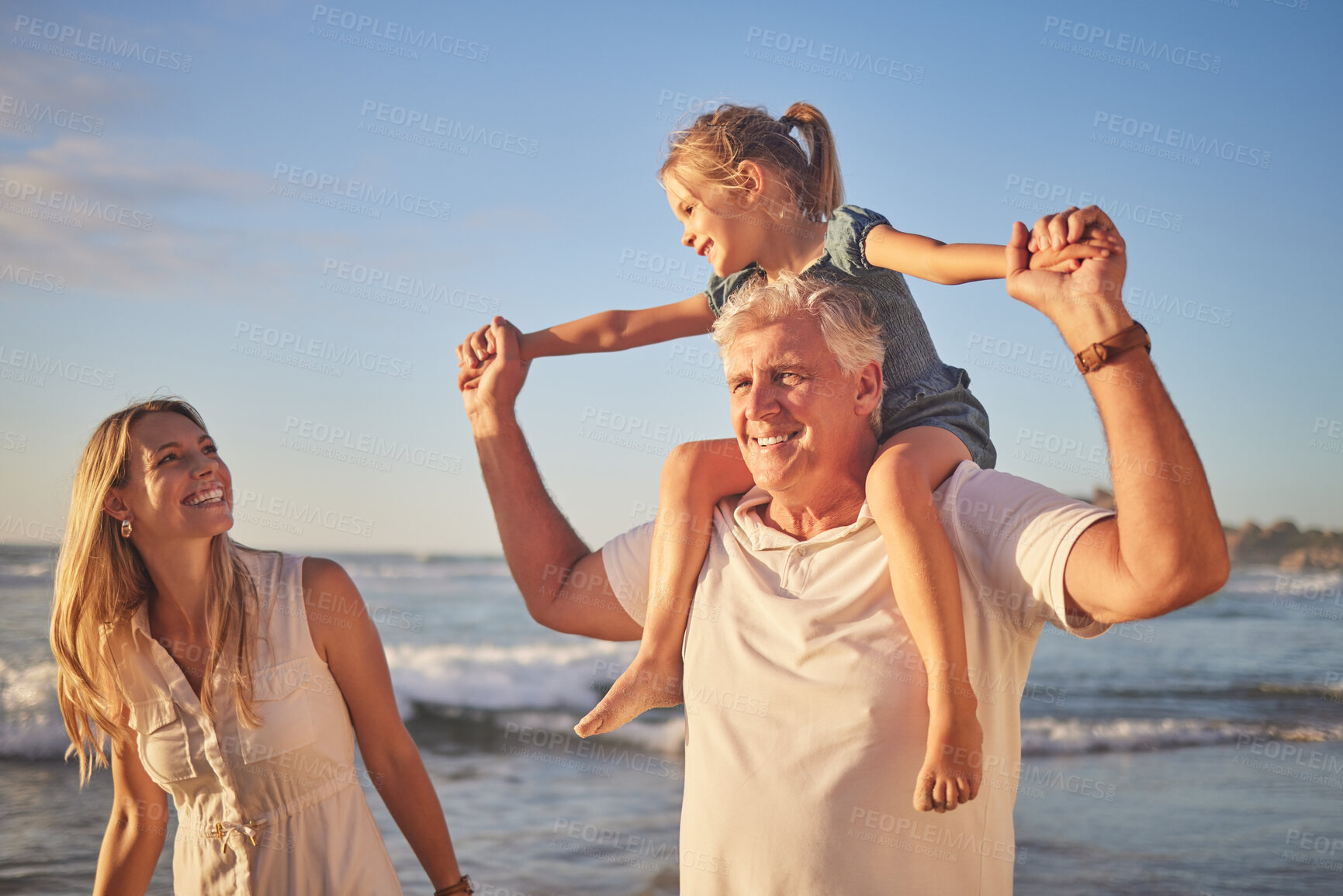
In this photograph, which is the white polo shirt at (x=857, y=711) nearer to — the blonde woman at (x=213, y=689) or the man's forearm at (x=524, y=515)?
the man's forearm at (x=524, y=515)

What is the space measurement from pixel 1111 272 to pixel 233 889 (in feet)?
8.54

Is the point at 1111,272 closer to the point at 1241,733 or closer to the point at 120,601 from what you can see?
the point at 120,601

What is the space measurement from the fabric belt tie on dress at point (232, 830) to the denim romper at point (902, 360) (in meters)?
1.94

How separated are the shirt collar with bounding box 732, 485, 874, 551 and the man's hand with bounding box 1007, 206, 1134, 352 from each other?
0.61m

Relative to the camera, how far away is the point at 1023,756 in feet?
35.3

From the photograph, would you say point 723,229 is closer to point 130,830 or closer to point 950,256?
point 950,256

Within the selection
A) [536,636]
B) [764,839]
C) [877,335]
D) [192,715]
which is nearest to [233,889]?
[192,715]

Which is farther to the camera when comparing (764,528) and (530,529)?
(530,529)

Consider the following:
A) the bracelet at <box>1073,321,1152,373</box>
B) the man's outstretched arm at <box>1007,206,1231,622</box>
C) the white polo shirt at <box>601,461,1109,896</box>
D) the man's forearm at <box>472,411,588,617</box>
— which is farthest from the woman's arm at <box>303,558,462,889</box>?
the bracelet at <box>1073,321,1152,373</box>

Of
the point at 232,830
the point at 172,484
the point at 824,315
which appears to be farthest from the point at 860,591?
the point at 172,484

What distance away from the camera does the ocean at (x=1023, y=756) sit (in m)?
6.66

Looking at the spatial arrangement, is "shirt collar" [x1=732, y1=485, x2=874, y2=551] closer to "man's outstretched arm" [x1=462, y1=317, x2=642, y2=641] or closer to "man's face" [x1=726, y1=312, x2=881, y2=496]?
"man's face" [x1=726, y1=312, x2=881, y2=496]

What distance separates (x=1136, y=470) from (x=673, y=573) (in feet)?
3.62

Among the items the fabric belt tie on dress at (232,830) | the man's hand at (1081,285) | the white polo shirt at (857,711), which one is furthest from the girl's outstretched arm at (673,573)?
the fabric belt tie on dress at (232,830)
